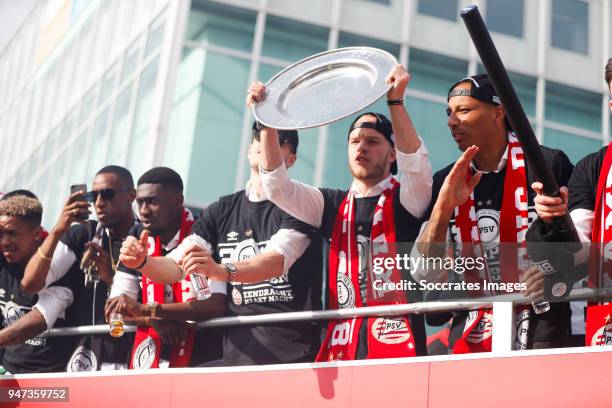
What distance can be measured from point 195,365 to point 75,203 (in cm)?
137

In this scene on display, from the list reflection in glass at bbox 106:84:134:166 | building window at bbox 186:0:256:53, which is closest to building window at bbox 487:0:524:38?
building window at bbox 186:0:256:53

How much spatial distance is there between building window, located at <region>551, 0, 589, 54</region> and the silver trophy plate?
10391 mm

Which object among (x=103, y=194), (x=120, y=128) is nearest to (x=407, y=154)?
(x=103, y=194)

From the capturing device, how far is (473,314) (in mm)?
Answer: 4219

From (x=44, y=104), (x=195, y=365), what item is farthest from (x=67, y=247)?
(x=44, y=104)

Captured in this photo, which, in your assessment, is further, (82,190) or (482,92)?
(82,190)

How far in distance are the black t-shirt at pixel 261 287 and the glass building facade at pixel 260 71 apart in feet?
21.4

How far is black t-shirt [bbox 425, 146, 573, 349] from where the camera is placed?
13.2 ft

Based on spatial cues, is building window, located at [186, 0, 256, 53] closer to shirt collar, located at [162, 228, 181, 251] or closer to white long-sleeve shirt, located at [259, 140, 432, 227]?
shirt collar, located at [162, 228, 181, 251]

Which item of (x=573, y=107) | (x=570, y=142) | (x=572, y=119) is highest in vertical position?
(x=573, y=107)

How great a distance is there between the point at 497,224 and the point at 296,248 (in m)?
1.13

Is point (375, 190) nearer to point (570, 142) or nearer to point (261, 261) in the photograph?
point (261, 261)

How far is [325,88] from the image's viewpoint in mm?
→ 4953

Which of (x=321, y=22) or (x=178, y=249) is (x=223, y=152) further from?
(x=178, y=249)
